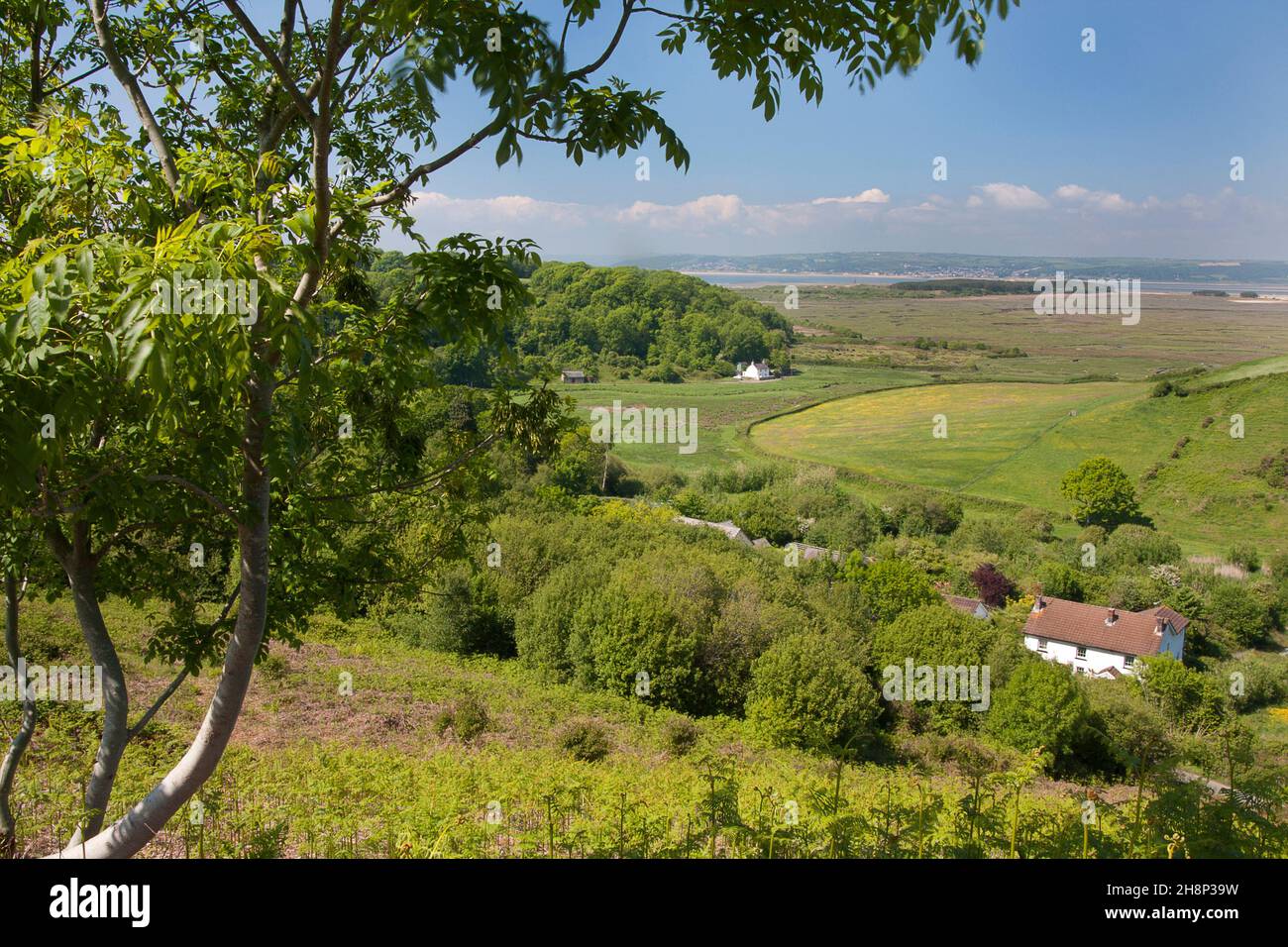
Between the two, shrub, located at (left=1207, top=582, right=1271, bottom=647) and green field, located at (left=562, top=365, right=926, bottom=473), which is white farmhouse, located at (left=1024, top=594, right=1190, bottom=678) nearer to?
shrub, located at (left=1207, top=582, right=1271, bottom=647)

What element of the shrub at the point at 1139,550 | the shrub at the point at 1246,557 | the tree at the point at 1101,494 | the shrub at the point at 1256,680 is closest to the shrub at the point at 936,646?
the shrub at the point at 1256,680

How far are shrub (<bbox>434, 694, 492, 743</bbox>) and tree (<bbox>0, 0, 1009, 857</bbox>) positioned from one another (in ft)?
27.7

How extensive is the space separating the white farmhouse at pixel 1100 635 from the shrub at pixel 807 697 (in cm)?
1689

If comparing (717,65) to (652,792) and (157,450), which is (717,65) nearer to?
(157,450)

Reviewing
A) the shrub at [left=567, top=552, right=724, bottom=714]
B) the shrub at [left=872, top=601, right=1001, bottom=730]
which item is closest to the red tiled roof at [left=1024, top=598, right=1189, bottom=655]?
the shrub at [left=872, top=601, right=1001, bottom=730]

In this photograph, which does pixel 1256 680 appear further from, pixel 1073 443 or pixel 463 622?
pixel 1073 443

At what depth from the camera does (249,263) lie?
6.38ft

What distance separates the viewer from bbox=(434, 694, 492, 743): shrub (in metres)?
11.7

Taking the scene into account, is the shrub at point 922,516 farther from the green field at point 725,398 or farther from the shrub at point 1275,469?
the shrub at point 1275,469

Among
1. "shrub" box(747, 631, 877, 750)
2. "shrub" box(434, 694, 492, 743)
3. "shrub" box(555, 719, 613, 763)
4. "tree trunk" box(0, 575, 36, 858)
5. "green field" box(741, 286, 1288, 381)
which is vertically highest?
"green field" box(741, 286, 1288, 381)

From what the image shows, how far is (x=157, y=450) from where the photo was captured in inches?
130

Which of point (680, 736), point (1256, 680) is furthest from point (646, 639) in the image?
point (1256, 680)
